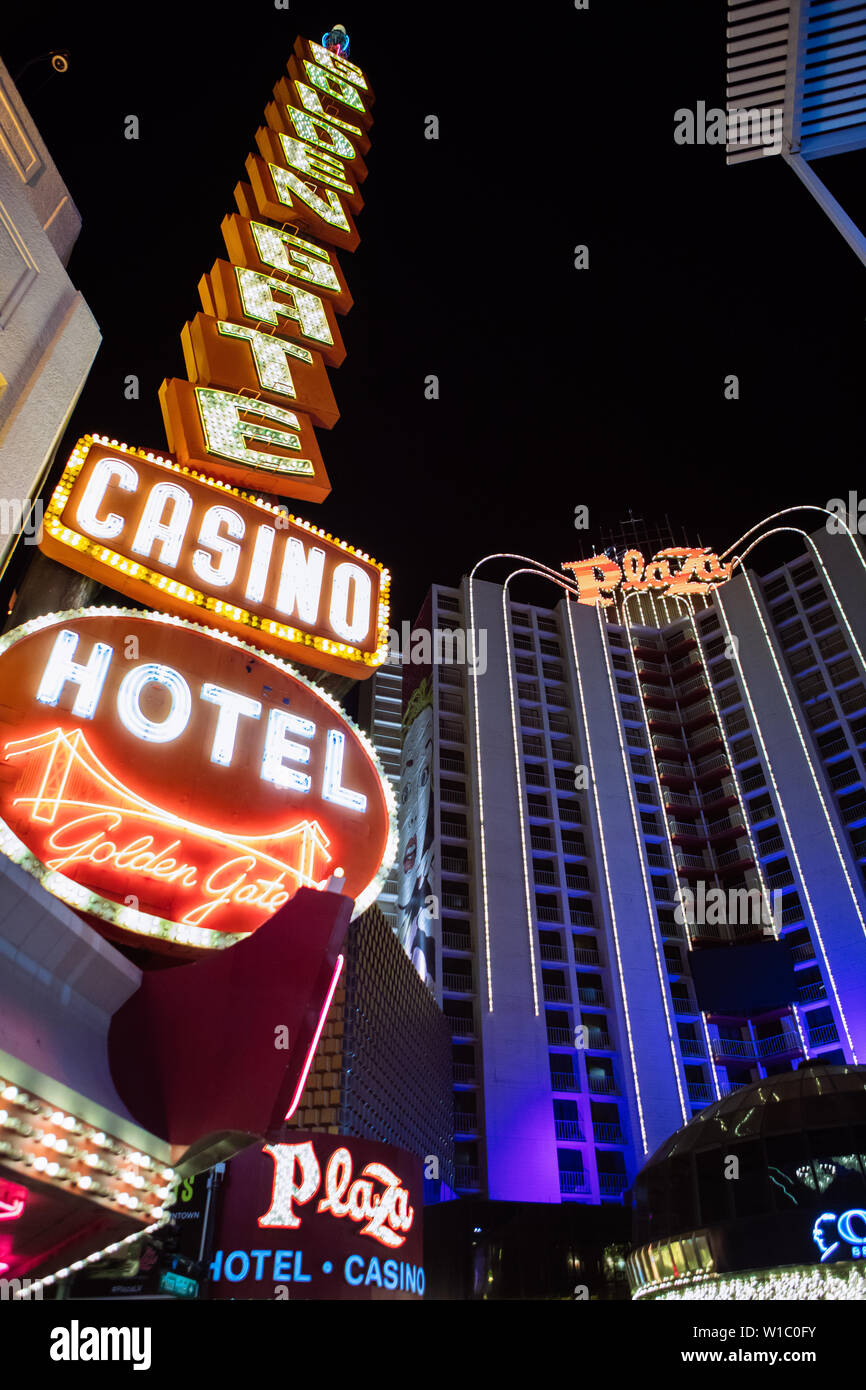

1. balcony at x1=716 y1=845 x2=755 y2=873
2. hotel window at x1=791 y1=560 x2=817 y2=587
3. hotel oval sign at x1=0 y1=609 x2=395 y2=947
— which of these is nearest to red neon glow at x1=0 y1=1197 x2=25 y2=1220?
hotel oval sign at x1=0 y1=609 x2=395 y2=947

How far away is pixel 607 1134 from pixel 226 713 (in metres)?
42.5

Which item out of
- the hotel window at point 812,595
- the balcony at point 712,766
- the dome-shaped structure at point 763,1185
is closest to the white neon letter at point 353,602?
the dome-shaped structure at point 763,1185

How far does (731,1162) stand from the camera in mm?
25328

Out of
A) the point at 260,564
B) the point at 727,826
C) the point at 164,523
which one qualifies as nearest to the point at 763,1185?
the point at 260,564

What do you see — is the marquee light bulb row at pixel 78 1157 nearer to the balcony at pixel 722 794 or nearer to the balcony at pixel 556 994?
the balcony at pixel 556 994

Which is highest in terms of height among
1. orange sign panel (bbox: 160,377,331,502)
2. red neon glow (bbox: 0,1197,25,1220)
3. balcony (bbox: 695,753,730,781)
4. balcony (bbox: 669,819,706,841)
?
balcony (bbox: 695,753,730,781)

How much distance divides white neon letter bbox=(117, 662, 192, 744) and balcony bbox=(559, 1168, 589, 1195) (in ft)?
133

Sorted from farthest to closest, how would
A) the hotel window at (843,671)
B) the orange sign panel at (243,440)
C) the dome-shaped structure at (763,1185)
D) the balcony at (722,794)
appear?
the hotel window at (843,671)
the balcony at (722,794)
the dome-shaped structure at (763,1185)
the orange sign panel at (243,440)

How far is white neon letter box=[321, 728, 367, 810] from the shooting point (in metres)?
11.3

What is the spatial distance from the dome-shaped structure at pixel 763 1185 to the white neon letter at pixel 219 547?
71.5 feet

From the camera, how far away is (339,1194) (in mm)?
15555

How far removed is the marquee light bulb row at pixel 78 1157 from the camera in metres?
6.40

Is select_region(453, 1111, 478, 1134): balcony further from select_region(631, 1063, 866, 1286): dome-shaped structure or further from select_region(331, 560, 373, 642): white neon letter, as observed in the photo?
select_region(331, 560, 373, 642): white neon letter

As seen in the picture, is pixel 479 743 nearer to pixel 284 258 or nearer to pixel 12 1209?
pixel 284 258
